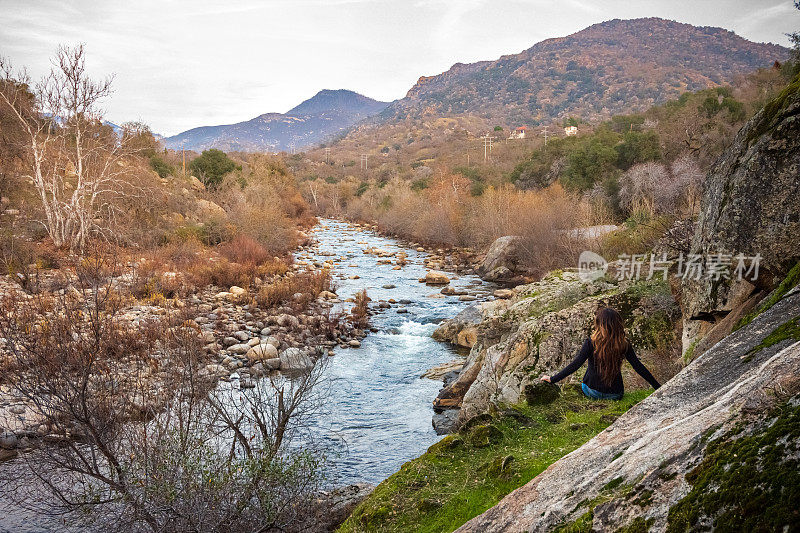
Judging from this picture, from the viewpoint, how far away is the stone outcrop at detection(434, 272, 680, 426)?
23.4ft

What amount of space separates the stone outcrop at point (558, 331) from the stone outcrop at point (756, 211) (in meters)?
1.56

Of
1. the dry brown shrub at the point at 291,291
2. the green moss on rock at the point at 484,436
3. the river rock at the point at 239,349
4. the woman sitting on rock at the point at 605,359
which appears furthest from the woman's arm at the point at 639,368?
the dry brown shrub at the point at 291,291

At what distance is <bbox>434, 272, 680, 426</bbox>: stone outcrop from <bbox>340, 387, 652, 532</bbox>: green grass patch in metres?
1.14

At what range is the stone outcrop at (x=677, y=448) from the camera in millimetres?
1543

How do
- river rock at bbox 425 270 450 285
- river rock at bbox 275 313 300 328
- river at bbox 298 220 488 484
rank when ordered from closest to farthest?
river at bbox 298 220 488 484 → river rock at bbox 275 313 300 328 → river rock at bbox 425 270 450 285

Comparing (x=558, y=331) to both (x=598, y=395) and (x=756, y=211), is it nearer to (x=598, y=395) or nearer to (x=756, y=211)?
(x=598, y=395)

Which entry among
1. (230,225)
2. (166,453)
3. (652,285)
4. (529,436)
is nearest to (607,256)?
(652,285)

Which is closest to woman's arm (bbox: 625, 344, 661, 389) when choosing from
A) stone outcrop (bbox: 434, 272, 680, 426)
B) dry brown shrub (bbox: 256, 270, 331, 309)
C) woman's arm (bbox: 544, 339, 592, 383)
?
woman's arm (bbox: 544, 339, 592, 383)

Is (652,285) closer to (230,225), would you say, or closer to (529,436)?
(529,436)

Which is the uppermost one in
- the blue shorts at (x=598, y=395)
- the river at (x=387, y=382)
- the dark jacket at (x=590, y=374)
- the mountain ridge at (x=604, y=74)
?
the mountain ridge at (x=604, y=74)

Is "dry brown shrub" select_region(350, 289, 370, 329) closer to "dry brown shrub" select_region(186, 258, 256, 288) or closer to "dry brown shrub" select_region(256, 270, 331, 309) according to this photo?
"dry brown shrub" select_region(256, 270, 331, 309)

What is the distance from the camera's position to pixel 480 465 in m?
4.43

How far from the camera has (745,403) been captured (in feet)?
5.82

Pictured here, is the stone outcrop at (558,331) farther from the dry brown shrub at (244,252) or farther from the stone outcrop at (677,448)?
the dry brown shrub at (244,252)
